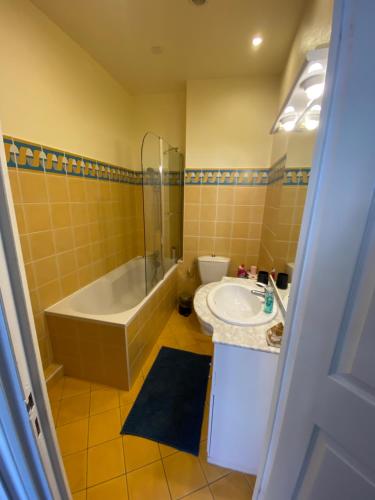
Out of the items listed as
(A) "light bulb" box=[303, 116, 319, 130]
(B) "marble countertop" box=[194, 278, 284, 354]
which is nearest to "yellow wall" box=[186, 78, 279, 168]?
(A) "light bulb" box=[303, 116, 319, 130]

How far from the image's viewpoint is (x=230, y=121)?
2240 millimetres

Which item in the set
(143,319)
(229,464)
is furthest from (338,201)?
(143,319)

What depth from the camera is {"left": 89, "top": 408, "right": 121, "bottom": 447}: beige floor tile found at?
1295mm

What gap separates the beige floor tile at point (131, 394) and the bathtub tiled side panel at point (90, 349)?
47 mm

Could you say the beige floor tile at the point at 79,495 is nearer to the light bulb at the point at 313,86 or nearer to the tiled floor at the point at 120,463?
the tiled floor at the point at 120,463

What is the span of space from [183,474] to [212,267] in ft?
5.68

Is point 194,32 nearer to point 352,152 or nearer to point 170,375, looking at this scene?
point 352,152

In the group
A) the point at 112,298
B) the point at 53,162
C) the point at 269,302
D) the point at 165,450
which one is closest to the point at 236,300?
the point at 269,302

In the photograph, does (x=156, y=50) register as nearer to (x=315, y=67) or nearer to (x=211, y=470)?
(x=315, y=67)

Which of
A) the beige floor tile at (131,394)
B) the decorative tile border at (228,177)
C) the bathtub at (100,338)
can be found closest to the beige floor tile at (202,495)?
the beige floor tile at (131,394)

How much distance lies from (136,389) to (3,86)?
224cm

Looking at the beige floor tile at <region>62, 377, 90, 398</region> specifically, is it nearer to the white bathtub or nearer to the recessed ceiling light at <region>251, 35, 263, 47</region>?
the white bathtub

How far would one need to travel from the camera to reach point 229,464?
117 centimetres

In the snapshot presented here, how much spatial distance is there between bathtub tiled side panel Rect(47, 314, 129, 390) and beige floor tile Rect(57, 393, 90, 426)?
0.15m
